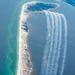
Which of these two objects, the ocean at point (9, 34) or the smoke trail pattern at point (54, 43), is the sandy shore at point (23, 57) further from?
the smoke trail pattern at point (54, 43)

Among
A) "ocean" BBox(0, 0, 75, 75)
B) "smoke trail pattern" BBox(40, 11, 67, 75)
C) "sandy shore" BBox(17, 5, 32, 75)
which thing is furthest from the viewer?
"ocean" BBox(0, 0, 75, 75)

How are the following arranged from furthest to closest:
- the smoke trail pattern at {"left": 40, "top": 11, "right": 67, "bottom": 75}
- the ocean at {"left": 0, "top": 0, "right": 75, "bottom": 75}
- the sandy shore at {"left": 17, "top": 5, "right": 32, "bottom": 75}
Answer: the ocean at {"left": 0, "top": 0, "right": 75, "bottom": 75}, the smoke trail pattern at {"left": 40, "top": 11, "right": 67, "bottom": 75}, the sandy shore at {"left": 17, "top": 5, "right": 32, "bottom": 75}

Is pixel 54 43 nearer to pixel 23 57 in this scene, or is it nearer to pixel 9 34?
pixel 23 57

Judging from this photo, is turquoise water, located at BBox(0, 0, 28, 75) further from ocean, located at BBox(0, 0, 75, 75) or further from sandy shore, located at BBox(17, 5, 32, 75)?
sandy shore, located at BBox(17, 5, 32, 75)

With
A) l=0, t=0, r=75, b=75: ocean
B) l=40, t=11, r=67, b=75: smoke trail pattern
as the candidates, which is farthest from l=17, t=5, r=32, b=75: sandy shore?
l=40, t=11, r=67, b=75: smoke trail pattern

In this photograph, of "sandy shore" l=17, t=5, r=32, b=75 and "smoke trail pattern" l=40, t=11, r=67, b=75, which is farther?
"smoke trail pattern" l=40, t=11, r=67, b=75

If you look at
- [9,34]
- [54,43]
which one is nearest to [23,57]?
[54,43]

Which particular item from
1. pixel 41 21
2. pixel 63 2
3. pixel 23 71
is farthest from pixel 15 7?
pixel 23 71

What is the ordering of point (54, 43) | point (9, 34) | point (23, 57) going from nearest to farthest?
point (23, 57)
point (54, 43)
point (9, 34)
